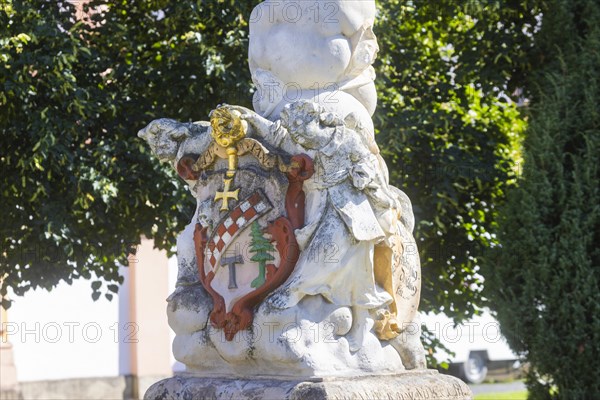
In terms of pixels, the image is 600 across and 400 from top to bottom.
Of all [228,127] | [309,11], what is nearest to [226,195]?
[228,127]

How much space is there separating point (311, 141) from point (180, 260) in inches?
38.6

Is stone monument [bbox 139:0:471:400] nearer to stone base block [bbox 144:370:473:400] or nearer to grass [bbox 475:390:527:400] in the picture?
stone base block [bbox 144:370:473:400]

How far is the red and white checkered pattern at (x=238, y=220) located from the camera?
484cm

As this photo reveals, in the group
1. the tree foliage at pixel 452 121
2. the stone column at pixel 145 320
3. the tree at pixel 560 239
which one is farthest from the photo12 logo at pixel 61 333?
the tree at pixel 560 239

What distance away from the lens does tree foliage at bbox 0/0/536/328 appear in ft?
26.4

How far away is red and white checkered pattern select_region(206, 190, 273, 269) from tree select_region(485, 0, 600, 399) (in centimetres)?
385

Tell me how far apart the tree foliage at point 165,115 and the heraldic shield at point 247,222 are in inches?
126

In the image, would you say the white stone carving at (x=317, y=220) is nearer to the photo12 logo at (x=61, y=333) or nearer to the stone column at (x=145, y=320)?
the photo12 logo at (x=61, y=333)

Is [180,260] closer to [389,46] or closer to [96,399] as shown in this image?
[389,46]

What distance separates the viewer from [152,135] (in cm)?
521

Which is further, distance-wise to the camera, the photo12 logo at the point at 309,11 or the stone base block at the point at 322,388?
the photo12 logo at the point at 309,11

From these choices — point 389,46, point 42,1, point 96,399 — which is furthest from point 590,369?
point 96,399

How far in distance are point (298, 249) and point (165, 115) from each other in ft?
13.9

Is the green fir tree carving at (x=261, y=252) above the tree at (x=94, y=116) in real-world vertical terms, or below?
below
